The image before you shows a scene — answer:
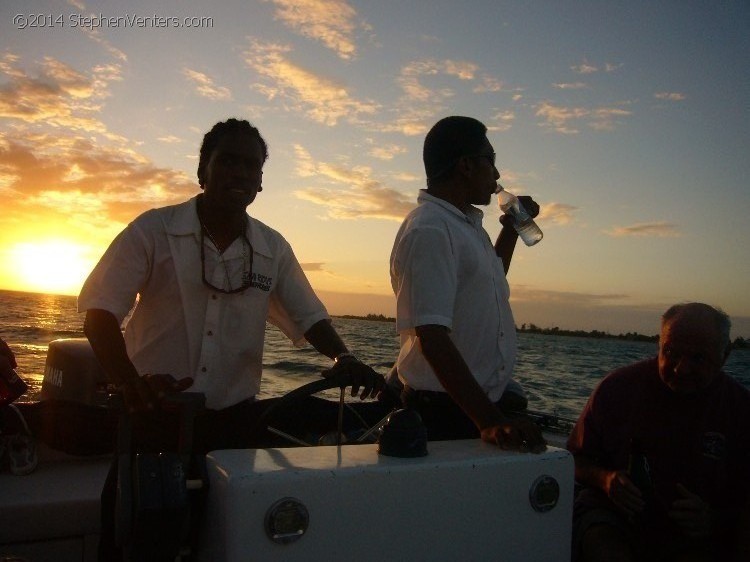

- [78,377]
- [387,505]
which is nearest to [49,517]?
[78,377]

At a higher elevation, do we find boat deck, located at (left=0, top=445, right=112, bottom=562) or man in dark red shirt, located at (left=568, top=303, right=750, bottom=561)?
man in dark red shirt, located at (left=568, top=303, right=750, bottom=561)

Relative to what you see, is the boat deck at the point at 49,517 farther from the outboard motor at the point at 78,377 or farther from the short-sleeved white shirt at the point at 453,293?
the short-sleeved white shirt at the point at 453,293

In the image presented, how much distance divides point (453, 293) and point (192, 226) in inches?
41.4

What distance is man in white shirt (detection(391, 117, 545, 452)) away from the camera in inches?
85.9

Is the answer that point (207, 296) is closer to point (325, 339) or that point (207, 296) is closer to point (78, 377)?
point (325, 339)

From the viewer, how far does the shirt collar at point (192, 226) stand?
8.43ft

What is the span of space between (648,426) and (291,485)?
68.4 inches

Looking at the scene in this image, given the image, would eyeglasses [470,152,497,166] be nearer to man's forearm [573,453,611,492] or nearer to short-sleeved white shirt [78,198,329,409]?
short-sleeved white shirt [78,198,329,409]

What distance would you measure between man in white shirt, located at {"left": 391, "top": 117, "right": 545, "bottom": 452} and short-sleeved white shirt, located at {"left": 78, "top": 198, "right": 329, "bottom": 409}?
62 cm

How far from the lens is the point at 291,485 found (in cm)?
142

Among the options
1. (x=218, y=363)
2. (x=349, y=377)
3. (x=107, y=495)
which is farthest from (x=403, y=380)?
(x=107, y=495)

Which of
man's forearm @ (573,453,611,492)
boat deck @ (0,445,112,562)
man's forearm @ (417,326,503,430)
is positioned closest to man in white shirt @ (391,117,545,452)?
man's forearm @ (417,326,503,430)

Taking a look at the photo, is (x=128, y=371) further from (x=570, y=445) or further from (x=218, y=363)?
(x=570, y=445)

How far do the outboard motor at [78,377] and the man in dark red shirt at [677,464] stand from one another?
7.00 feet
